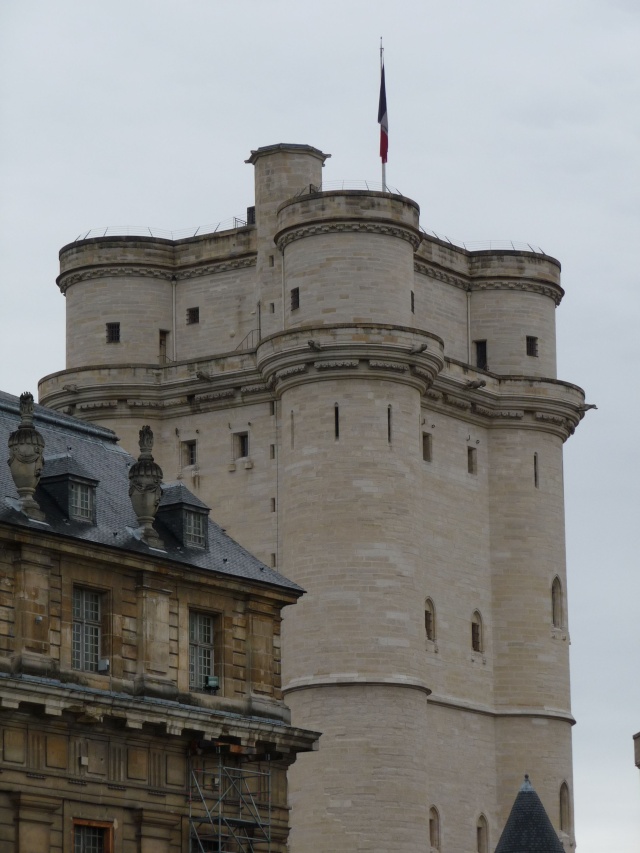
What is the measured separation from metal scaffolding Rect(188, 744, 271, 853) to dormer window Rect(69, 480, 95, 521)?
7.33 m

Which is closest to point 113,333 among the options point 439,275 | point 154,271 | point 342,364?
point 154,271

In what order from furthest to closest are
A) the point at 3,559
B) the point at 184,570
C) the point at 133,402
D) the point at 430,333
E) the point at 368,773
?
the point at 133,402 → the point at 430,333 → the point at 368,773 → the point at 184,570 → the point at 3,559

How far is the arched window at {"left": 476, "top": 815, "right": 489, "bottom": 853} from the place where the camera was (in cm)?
11206

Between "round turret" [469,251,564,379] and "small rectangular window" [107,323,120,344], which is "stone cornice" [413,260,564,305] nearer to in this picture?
"round turret" [469,251,564,379]

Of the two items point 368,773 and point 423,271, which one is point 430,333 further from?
point 368,773

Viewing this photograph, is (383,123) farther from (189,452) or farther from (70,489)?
(70,489)

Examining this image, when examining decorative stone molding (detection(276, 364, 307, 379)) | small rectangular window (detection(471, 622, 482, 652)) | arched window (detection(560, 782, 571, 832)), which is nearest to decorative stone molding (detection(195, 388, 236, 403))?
decorative stone molding (detection(276, 364, 307, 379))

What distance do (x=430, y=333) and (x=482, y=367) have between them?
11.9 metres

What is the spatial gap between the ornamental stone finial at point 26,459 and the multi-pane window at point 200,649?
6.71m

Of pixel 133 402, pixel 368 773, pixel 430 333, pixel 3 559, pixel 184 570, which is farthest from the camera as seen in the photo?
pixel 133 402

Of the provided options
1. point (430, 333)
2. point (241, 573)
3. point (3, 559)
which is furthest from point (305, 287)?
point (3, 559)

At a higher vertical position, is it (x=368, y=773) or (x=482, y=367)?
(x=482, y=367)

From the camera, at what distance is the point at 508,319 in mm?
120562

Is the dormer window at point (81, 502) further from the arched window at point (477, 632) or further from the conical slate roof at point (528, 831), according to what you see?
the arched window at point (477, 632)
